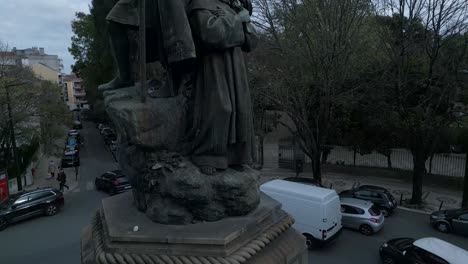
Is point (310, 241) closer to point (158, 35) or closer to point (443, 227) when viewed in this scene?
point (443, 227)

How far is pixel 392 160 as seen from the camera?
22859mm

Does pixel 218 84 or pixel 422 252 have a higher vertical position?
pixel 218 84

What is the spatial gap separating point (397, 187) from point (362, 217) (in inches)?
319

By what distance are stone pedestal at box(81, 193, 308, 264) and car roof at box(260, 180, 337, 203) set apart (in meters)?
6.24

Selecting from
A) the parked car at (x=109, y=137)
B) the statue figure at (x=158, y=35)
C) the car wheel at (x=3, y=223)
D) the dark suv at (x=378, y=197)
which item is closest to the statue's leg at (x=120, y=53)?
the statue figure at (x=158, y=35)

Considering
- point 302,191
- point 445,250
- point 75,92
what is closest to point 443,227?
point 445,250

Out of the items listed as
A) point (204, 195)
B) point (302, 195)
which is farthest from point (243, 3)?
point (302, 195)

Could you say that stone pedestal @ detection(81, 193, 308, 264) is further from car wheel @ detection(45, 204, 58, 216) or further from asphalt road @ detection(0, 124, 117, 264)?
car wheel @ detection(45, 204, 58, 216)

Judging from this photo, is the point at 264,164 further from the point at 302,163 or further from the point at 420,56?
the point at 420,56

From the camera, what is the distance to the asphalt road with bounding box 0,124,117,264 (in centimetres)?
1111

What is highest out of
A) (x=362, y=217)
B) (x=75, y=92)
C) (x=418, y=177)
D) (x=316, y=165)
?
(x=75, y=92)

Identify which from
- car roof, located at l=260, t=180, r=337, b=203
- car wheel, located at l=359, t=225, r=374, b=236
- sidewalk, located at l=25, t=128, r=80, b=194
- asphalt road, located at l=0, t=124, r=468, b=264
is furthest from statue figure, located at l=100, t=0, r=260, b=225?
sidewalk, located at l=25, t=128, r=80, b=194

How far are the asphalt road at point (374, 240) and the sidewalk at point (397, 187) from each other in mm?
1666

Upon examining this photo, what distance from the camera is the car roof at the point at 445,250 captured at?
29.8ft
